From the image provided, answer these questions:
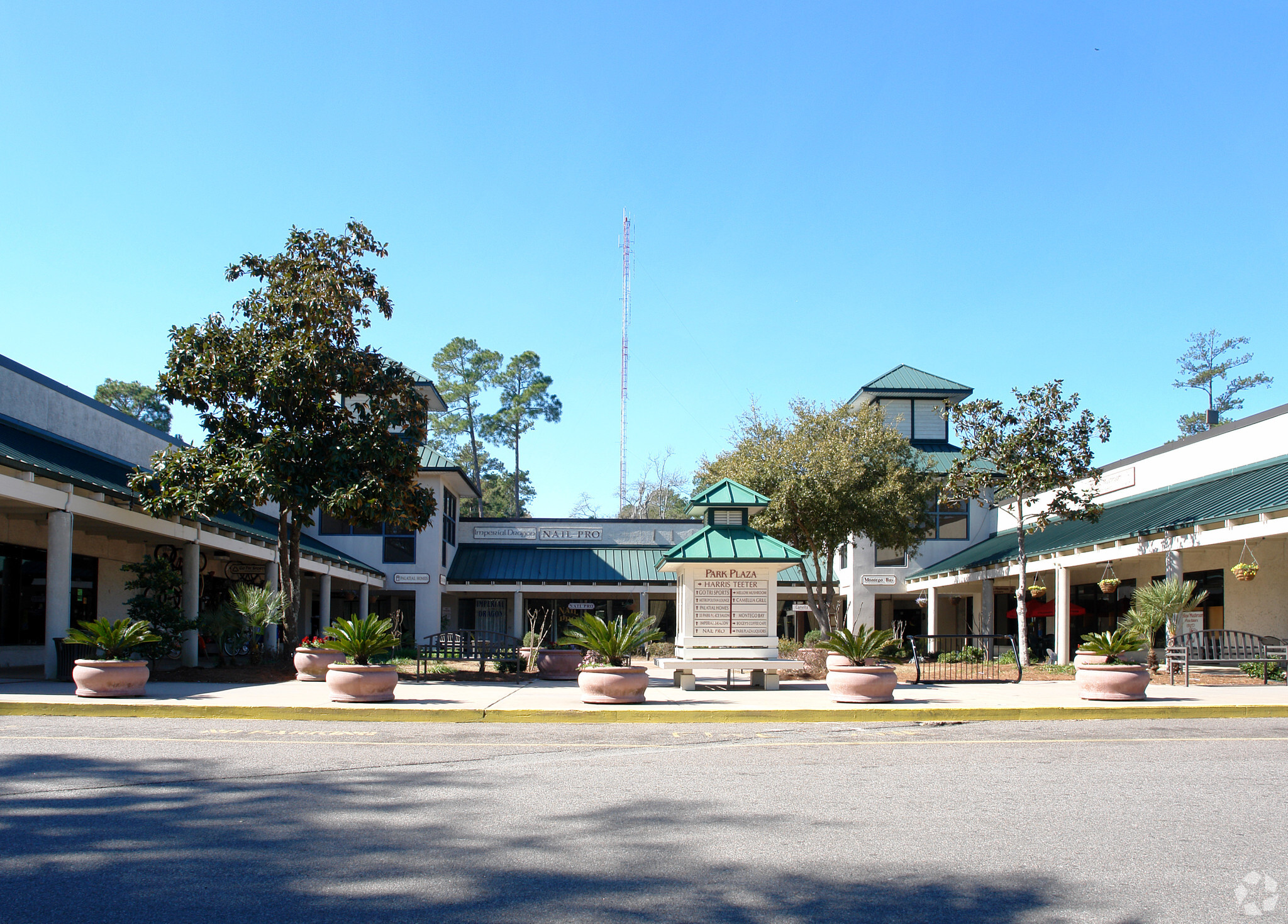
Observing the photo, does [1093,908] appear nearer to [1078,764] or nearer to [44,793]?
[1078,764]

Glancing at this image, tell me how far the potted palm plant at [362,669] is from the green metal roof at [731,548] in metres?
6.09

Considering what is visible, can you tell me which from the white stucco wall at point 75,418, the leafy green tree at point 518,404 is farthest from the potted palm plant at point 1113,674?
the leafy green tree at point 518,404

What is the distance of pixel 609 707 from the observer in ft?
44.2

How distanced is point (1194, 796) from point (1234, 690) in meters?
10.7

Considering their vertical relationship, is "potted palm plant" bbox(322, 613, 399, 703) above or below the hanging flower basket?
below

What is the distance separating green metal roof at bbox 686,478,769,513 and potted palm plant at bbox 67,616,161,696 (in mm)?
9606

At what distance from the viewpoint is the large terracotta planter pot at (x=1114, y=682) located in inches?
564

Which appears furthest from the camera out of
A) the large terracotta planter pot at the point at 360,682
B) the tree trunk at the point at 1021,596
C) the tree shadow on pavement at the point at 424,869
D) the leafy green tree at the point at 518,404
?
the leafy green tree at the point at 518,404

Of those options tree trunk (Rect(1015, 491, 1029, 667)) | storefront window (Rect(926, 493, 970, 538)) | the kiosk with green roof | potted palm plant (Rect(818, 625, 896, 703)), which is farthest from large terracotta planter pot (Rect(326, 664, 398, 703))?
storefront window (Rect(926, 493, 970, 538))

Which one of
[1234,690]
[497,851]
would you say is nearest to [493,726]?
[497,851]

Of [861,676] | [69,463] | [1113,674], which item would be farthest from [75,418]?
[1113,674]

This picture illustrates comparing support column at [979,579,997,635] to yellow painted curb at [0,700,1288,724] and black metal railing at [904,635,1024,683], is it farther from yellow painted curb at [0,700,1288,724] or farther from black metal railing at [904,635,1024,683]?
yellow painted curb at [0,700,1288,724]

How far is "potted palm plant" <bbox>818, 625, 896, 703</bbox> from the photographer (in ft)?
46.5

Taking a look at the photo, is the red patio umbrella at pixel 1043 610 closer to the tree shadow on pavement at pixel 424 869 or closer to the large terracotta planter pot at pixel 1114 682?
the large terracotta planter pot at pixel 1114 682
